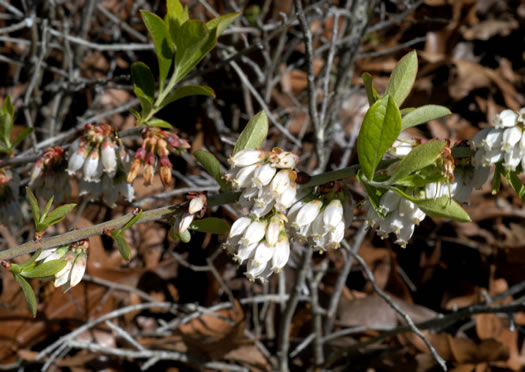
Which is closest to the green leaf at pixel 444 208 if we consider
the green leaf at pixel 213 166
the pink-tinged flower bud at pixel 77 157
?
the green leaf at pixel 213 166

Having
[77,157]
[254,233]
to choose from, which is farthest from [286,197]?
[77,157]

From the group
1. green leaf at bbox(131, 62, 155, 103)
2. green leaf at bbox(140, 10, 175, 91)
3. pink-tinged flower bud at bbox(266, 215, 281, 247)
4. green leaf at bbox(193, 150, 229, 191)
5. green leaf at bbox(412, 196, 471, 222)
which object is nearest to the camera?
green leaf at bbox(412, 196, 471, 222)

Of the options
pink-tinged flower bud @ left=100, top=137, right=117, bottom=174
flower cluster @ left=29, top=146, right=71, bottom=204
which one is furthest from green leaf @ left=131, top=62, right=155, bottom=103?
flower cluster @ left=29, top=146, right=71, bottom=204

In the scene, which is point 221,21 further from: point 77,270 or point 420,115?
point 77,270

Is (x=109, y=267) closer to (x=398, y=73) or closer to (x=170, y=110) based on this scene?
(x=170, y=110)

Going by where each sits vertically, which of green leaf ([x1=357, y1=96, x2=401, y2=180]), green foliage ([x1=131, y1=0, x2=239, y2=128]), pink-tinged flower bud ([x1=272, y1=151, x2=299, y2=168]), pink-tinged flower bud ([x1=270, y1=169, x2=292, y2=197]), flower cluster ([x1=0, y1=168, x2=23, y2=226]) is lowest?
flower cluster ([x1=0, y1=168, x2=23, y2=226])

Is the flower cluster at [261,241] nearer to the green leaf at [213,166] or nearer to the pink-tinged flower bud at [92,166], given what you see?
the green leaf at [213,166]

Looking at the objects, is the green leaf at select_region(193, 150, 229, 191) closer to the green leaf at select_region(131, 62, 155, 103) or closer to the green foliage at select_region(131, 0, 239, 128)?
the green foliage at select_region(131, 0, 239, 128)
